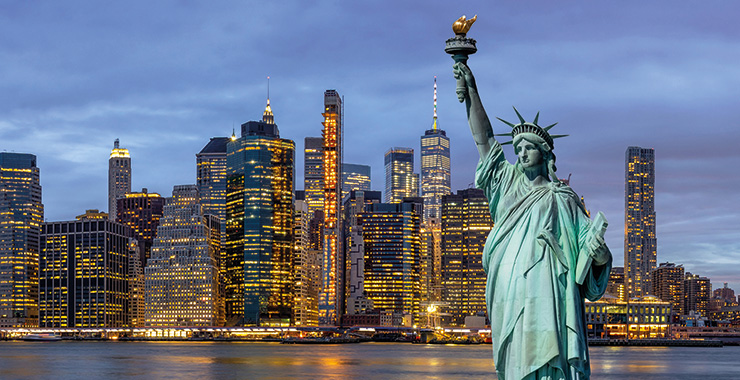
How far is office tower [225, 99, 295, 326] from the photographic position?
185m

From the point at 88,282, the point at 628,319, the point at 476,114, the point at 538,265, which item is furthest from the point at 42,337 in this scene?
the point at 538,265

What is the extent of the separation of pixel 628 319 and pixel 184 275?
77.6 metres

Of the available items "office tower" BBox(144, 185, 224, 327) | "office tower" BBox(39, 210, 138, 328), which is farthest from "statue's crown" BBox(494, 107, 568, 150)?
"office tower" BBox(39, 210, 138, 328)

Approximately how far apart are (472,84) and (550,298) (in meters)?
2.14

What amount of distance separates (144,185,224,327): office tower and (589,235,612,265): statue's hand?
17533 centimetres

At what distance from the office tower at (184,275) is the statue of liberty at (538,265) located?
175 m

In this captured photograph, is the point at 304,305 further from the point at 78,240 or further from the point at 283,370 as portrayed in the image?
the point at 283,370

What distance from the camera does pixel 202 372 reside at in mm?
68500

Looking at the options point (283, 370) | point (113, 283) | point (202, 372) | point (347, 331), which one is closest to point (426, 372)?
point (283, 370)

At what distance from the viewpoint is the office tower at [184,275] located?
18275 cm

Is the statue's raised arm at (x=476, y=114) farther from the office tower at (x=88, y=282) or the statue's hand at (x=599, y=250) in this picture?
the office tower at (x=88, y=282)

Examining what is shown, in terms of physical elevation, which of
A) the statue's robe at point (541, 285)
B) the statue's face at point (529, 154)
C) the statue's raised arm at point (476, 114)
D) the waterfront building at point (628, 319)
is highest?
the statue's raised arm at point (476, 114)

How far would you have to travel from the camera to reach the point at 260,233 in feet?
616

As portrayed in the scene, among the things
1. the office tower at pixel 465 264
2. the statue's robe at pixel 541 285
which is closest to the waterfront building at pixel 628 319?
the office tower at pixel 465 264
